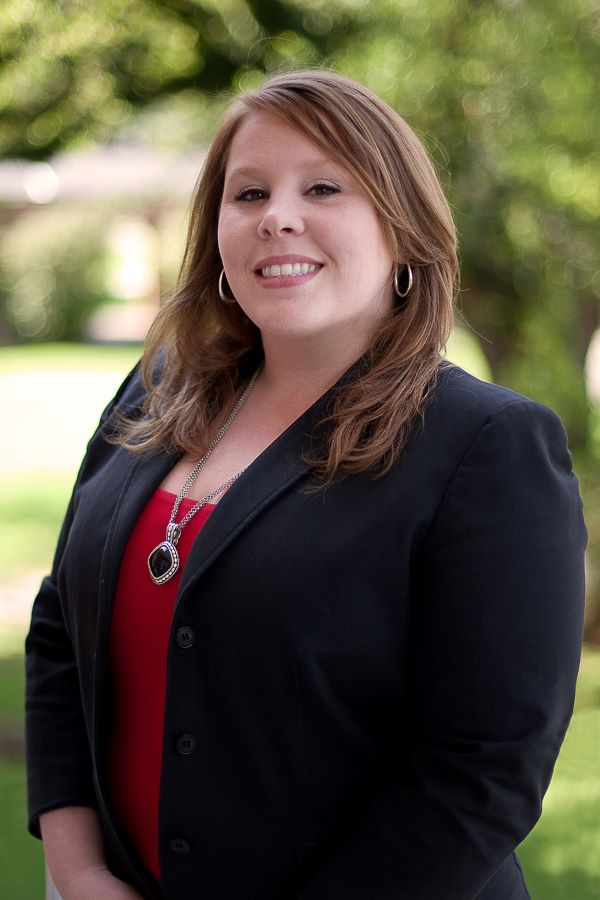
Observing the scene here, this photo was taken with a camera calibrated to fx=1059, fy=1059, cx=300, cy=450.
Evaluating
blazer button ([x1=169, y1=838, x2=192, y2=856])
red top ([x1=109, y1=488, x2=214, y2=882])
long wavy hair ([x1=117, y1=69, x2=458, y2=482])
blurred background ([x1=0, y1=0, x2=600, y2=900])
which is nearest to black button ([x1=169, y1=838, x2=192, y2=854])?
blazer button ([x1=169, y1=838, x2=192, y2=856])

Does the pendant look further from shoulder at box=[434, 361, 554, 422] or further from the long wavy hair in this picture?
shoulder at box=[434, 361, 554, 422]

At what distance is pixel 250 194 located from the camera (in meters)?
1.72

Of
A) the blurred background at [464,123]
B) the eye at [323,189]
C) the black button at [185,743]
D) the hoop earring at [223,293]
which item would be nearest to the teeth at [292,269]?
the eye at [323,189]

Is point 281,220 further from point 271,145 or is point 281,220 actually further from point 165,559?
point 165,559

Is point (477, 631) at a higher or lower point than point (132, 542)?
lower

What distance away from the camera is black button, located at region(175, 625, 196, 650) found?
1.54 m

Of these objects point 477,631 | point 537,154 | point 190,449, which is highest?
point 537,154

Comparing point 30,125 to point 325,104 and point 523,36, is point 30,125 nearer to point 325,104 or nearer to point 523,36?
point 523,36

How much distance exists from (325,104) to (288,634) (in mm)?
813

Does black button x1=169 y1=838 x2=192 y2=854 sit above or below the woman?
below

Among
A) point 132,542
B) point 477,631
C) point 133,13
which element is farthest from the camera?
point 133,13

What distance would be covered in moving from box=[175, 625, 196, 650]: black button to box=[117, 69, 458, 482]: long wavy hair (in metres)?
0.30

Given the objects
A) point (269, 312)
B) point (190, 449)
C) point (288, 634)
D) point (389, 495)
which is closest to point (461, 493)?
point (389, 495)

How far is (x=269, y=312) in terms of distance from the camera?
1663mm
